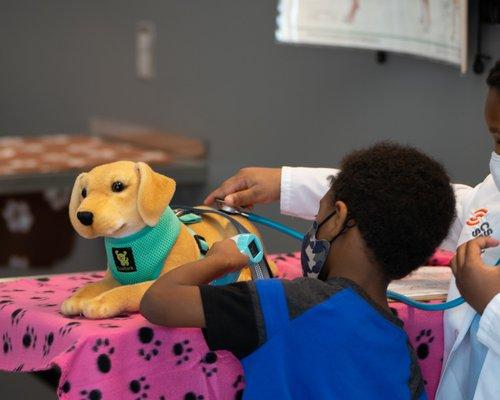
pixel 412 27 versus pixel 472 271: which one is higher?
pixel 412 27

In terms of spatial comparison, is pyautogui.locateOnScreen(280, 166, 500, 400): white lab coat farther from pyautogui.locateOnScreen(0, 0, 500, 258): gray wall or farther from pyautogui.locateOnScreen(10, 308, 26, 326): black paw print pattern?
pyautogui.locateOnScreen(0, 0, 500, 258): gray wall

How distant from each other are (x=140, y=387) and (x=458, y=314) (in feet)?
1.38

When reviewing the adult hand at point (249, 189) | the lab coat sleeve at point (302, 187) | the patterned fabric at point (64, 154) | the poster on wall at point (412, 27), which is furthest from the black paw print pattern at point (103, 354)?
the patterned fabric at point (64, 154)

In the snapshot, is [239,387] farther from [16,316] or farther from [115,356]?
[16,316]

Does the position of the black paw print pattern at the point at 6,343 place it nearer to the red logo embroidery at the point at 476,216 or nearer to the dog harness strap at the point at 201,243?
the dog harness strap at the point at 201,243

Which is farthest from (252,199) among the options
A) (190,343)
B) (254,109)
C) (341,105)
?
(254,109)

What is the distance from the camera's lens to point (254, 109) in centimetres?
300

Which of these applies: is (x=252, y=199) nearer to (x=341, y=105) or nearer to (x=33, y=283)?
(x=33, y=283)

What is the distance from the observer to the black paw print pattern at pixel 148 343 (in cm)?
118

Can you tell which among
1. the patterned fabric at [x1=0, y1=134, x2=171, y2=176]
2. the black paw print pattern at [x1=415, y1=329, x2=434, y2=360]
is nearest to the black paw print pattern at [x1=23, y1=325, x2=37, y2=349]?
the black paw print pattern at [x1=415, y1=329, x2=434, y2=360]

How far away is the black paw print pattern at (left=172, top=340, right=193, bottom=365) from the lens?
47.0 inches

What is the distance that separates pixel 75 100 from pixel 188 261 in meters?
2.79

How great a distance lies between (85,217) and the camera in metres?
1.22

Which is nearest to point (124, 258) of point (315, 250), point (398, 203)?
point (315, 250)
